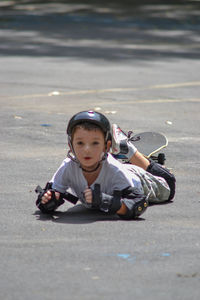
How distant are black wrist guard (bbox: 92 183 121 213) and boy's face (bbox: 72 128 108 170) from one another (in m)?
0.20

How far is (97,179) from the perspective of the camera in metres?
5.49

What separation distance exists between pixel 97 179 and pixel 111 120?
3960 millimetres

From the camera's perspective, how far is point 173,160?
7.51 meters

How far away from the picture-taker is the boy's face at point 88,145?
534 centimetres

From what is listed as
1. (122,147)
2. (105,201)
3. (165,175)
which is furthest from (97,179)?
(165,175)

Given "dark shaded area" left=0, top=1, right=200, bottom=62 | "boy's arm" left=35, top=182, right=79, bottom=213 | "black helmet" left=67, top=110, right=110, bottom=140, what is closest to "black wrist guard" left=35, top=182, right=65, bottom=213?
"boy's arm" left=35, top=182, right=79, bottom=213

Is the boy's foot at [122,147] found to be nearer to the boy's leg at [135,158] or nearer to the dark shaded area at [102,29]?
the boy's leg at [135,158]

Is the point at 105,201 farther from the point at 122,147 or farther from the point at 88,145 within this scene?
the point at 122,147

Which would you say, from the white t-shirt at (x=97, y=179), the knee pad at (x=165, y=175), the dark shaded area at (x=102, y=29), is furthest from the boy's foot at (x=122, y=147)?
the dark shaded area at (x=102, y=29)

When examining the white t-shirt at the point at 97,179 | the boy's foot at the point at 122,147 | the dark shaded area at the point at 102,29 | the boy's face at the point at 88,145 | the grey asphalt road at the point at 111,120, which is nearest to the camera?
the grey asphalt road at the point at 111,120

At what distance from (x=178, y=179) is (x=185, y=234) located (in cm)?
178

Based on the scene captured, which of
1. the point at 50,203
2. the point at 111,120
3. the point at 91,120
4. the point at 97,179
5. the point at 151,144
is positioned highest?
the point at 91,120

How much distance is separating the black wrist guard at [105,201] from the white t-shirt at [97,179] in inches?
6.6

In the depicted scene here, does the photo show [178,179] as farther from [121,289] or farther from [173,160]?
[121,289]
